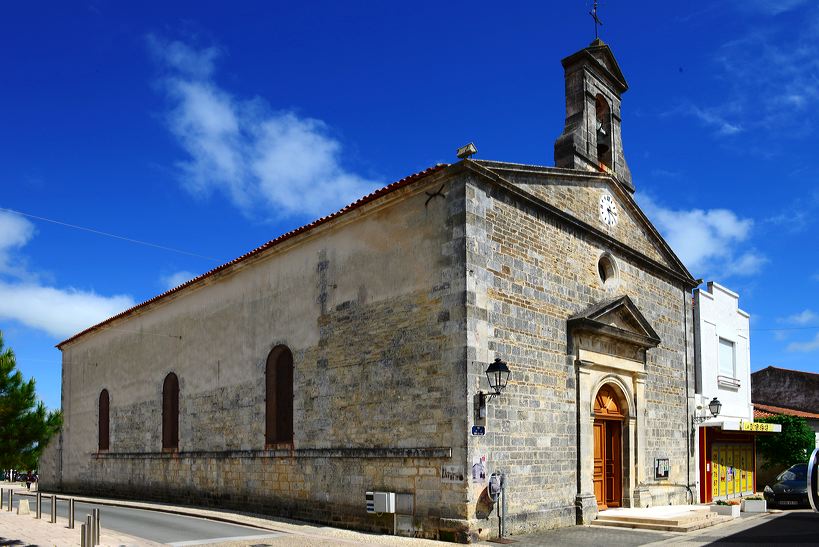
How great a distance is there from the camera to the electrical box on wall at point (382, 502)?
460 inches

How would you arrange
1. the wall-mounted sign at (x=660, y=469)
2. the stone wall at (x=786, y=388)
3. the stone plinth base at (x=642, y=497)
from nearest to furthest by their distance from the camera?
1. the stone plinth base at (x=642, y=497)
2. the wall-mounted sign at (x=660, y=469)
3. the stone wall at (x=786, y=388)

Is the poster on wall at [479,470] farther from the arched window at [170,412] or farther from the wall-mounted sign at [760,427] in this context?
the wall-mounted sign at [760,427]

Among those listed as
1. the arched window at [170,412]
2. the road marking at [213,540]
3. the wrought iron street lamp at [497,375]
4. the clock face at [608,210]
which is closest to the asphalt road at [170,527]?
the road marking at [213,540]

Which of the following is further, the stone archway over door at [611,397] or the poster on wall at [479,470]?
the stone archway over door at [611,397]

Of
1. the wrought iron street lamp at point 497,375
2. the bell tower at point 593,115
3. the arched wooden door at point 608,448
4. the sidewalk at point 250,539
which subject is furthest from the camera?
the bell tower at point 593,115

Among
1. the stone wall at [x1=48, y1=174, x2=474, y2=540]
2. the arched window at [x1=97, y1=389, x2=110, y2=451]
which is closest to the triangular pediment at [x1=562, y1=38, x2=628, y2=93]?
the stone wall at [x1=48, y1=174, x2=474, y2=540]

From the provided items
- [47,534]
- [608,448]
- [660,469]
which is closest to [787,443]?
[660,469]

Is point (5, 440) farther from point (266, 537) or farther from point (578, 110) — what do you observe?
point (578, 110)

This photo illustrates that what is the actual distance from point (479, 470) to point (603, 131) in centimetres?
955

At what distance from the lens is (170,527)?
42.7ft

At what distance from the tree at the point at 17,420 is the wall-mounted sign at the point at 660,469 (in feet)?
40.0

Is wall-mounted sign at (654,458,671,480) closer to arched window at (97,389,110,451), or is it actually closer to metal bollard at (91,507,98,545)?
metal bollard at (91,507,98,545)

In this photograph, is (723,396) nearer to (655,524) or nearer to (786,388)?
(655,524)

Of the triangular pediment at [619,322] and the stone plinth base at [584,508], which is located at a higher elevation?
the triangular pediment at [619,322]
